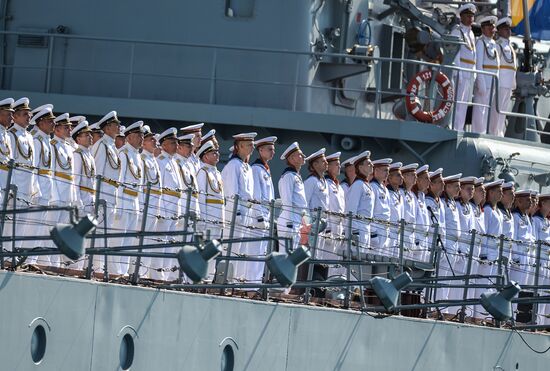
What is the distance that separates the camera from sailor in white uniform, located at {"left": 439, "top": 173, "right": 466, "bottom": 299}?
16.3 m

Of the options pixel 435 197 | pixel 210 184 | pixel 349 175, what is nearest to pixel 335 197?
pixel 349 175

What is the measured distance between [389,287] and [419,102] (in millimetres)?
6711

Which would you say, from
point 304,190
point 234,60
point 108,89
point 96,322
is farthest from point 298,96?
point 96,322

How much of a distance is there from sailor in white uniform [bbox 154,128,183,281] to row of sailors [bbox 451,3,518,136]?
224 inches

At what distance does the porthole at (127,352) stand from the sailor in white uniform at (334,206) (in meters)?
2.53

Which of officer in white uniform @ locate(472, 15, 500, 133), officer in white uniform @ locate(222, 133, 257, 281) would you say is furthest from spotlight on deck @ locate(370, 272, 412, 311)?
officer in white uniform @ locate(472, 15, 500, 133)

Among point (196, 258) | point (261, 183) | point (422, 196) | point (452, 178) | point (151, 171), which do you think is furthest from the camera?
point (452, 178)

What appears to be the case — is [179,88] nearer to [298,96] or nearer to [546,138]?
[298,96]

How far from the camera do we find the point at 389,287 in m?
12.6

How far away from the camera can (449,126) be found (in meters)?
19.4

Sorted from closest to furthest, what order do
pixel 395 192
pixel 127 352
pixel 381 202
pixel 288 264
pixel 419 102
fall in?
pixel 288 264, pixel 127 352, pixel 381 202, pixel 395 192, pixel 419 102

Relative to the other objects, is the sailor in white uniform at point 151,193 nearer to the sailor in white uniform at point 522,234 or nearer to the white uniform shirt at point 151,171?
the white uniform shirt at point 151,171

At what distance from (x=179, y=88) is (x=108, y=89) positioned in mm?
861

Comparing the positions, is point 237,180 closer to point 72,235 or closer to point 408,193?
point 408,193
